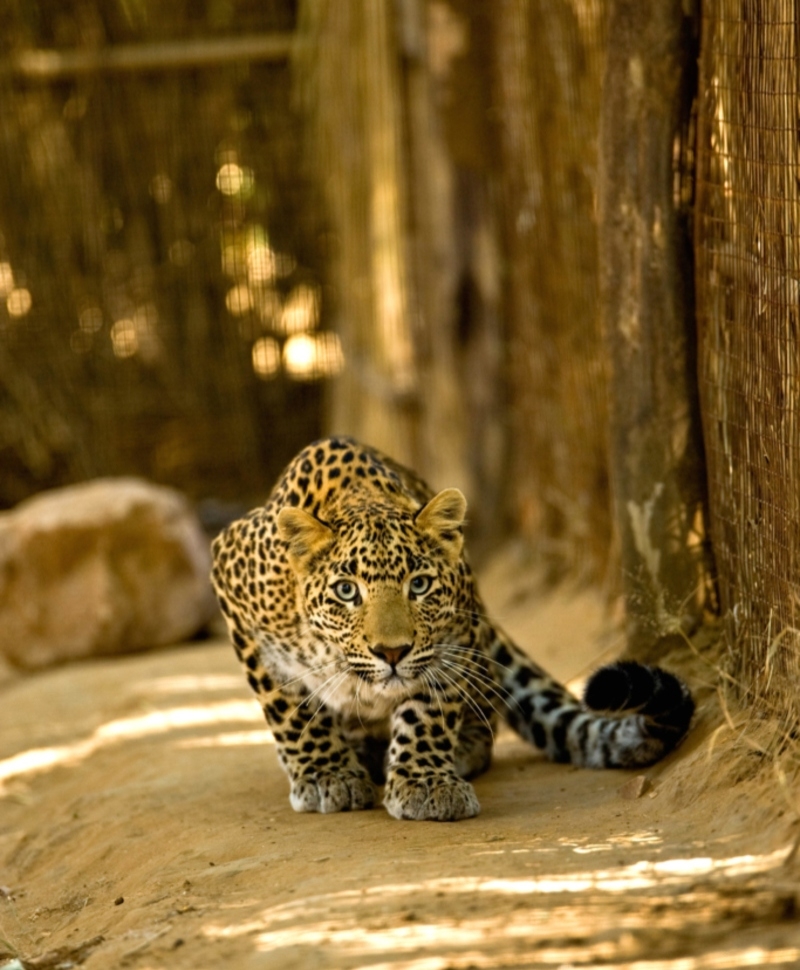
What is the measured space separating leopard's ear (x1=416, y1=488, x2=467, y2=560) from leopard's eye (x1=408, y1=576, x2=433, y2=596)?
186 mm

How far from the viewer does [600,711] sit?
475cm

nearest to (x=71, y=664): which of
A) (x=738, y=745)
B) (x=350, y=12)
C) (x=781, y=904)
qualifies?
(x=350, y=12)

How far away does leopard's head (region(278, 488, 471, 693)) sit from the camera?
4652mm

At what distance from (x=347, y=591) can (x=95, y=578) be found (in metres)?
4.77

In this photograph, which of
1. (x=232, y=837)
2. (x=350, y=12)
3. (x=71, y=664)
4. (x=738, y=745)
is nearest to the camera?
(x=738, y=745)

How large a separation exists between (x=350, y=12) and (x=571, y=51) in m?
3.45

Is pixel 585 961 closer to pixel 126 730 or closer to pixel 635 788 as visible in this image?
pixel 635 788

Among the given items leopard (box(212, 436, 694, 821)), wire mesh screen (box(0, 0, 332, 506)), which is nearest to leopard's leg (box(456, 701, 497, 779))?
leopard (box(212, 436, 694, 821))

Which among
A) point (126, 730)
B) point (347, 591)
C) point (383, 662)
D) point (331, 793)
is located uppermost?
point (347, 591)

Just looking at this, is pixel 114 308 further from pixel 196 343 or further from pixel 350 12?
pixel 350 12

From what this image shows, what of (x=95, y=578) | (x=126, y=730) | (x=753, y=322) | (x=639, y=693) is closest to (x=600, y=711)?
(x=639, y=693)

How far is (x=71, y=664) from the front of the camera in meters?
9.12

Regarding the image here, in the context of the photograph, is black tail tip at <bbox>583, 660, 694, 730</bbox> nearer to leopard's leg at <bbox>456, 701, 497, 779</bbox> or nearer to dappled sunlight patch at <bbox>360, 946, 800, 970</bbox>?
leopard's leg at <bbox>456, 701, 497, 779</bbox>

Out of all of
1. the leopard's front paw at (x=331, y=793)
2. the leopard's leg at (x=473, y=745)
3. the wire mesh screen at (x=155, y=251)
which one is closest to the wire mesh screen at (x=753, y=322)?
the leopard's leg at (x=473, y=745)
